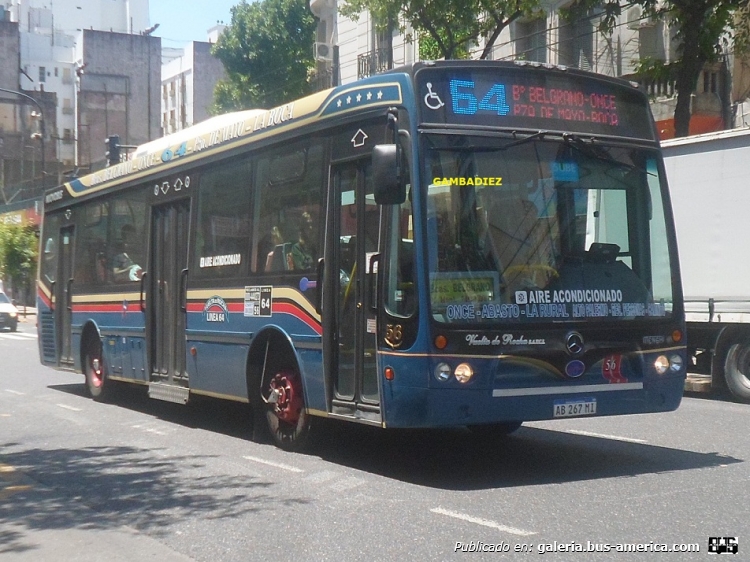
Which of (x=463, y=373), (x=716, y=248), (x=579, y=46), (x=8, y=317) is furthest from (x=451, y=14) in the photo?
(x=8, y=317)

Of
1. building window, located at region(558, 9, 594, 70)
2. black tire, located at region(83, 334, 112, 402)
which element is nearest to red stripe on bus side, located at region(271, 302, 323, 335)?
black tire, located at region(83, 334, 112, 402)

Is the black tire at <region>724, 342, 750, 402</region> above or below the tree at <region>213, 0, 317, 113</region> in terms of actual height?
below

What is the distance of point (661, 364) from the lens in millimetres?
8875

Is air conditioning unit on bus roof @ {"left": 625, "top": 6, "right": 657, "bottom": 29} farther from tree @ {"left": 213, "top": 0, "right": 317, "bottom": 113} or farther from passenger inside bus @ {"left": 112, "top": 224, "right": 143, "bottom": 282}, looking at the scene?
tree @ {"left": 213, "top": 0, "right": 317, "bottom": 113}

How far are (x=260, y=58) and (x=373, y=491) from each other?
37.1m

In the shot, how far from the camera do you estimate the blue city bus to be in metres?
8.14

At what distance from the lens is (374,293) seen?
28.1 ft

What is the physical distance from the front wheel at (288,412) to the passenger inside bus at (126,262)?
12.5 feet

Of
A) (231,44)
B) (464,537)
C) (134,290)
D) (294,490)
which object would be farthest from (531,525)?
(231,44)

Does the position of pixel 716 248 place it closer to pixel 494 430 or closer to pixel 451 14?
pixel 494 430

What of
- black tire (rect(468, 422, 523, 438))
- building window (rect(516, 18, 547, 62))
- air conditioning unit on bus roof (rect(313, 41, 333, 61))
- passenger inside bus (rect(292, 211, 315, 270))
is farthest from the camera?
air conditioning unit on bus roof (rect(313, 41, 333, 61))

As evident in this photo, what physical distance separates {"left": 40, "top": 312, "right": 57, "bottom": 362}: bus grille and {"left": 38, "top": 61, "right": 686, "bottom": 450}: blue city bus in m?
6.84

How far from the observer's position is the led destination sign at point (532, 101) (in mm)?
8383

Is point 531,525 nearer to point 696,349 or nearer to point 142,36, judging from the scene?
point 696,349
